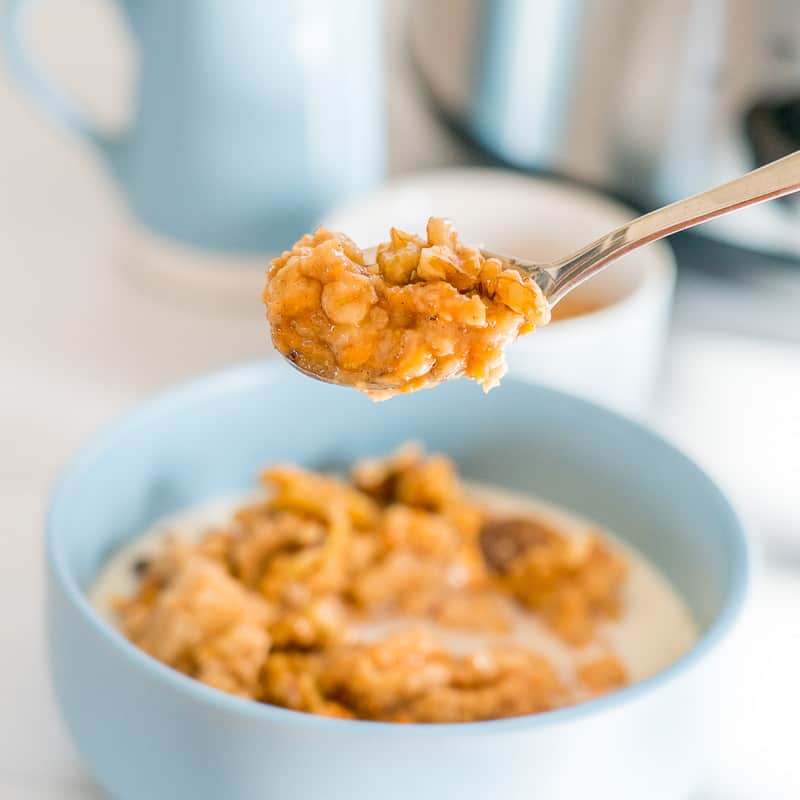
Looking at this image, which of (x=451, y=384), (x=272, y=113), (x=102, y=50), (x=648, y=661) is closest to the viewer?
(x=648, y=661)

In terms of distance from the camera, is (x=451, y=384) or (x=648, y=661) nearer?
(x=648, y=661)

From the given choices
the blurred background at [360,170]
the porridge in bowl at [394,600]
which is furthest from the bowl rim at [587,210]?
the porridge in bowl at [394,600]

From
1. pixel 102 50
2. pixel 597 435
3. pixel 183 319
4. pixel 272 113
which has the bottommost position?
pixel 597 435

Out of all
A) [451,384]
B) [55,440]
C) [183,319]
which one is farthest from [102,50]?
[451,384]

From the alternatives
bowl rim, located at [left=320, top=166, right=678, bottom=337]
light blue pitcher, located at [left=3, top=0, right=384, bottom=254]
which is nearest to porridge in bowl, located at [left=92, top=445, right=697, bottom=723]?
bowl rim, located at [left=320, top=166, right=678, bottom=337]

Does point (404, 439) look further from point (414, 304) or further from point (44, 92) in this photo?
point (44, 92)

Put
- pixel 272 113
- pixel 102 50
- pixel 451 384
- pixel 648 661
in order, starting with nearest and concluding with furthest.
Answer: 1. pixel 648 661
2. pixel 451 384
3. pixel 272 113
4. pixel 102 50

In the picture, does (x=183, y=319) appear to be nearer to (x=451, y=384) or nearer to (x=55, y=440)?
(x=55, y=440)

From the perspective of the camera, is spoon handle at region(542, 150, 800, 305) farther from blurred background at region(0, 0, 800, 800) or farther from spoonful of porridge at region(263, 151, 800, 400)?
blurred background at region(0, 0, 800, 800)
